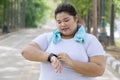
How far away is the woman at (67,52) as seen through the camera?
3.66 meters

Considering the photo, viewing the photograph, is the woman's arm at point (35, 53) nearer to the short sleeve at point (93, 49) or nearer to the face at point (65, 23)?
the face at point (65, 23)

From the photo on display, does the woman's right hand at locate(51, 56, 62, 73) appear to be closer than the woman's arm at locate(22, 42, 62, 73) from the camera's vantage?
Yes

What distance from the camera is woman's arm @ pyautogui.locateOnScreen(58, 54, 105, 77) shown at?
11.9 feet

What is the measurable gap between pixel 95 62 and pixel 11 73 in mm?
12241

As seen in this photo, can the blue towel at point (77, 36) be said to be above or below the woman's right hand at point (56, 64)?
above

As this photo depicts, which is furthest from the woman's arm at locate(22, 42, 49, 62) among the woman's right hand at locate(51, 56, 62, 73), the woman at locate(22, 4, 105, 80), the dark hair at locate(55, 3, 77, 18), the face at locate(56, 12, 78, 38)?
the dark hair at locate(55, 3, 77, 18)

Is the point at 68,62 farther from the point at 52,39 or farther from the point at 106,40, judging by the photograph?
the point at 106,40

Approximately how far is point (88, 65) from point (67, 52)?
0.20 m

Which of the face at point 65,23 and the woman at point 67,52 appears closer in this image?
the woman at point 67,52

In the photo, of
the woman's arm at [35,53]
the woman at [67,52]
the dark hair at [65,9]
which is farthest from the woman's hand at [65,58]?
the dark hair at [65,9]

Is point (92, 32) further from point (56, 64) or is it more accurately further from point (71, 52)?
point (56, 64)

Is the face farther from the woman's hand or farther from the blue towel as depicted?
the woman's hand

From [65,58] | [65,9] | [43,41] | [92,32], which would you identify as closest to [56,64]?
[65,58]

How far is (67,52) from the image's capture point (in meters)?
3.72
